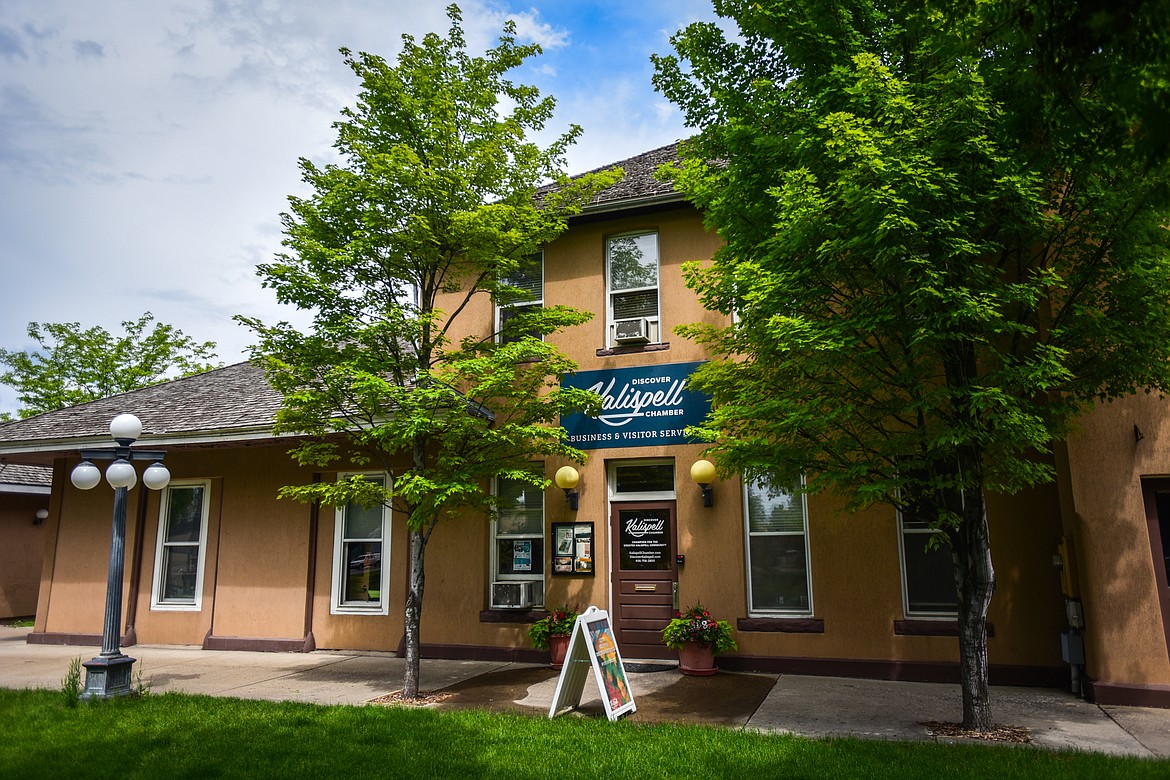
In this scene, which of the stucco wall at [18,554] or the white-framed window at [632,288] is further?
the stucco wall at [18,554]

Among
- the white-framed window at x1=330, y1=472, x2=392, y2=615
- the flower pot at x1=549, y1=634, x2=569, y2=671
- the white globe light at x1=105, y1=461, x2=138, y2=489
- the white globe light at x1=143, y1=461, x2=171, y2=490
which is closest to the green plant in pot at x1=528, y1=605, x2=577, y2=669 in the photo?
the flower pot at x1=549, y1=634, x2=569, y2=671

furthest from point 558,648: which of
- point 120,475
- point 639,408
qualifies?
point 120,475

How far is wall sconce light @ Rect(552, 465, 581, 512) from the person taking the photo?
11138mm

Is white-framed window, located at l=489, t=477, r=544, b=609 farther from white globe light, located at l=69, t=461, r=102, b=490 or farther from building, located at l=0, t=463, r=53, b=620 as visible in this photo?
building, located at l=0, t=463, r=53, b=620

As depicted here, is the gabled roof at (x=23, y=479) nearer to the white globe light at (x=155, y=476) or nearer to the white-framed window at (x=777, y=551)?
the white globe light at (x=155, y=476)

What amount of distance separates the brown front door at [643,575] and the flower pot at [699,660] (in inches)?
32.5

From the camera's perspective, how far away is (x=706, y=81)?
831cm

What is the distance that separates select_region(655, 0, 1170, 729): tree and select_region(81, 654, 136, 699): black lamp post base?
7.02 m

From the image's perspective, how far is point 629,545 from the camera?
11156 millimetres

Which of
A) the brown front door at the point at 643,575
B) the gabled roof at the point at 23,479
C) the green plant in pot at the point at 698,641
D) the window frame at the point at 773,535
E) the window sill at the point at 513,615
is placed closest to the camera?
the green plant in pot at the point at 698,641

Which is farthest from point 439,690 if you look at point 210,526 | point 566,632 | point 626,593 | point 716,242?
point 716,242

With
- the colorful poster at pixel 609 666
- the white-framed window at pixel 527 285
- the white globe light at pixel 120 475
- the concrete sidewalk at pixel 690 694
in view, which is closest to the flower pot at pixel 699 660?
the concrete sidewalk at pixel 690 694

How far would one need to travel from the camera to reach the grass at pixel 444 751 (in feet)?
18.8

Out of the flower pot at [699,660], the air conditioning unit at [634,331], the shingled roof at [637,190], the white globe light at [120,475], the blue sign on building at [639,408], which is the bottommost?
the flower pot at [699,660]
